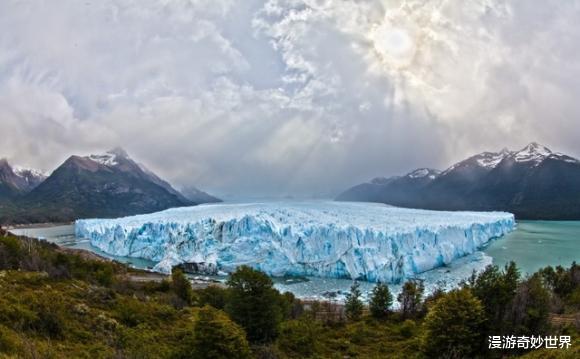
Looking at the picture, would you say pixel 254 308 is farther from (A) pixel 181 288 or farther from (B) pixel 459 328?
(A) pixel 181 288

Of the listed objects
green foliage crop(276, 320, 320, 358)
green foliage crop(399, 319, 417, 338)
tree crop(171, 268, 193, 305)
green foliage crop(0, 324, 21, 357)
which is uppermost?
green foliage crop(0, 324, 21, 357)

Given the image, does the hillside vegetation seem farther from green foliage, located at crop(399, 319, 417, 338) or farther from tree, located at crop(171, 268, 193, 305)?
tree, located at crop(171, 268, 193, 305)

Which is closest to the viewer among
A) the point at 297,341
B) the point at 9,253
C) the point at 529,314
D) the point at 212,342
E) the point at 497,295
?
the point at 212,342

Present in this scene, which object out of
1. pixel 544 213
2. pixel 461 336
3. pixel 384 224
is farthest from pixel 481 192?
pixel 461 336

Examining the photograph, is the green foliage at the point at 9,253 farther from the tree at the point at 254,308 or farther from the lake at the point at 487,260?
the lake at the point at 487,260

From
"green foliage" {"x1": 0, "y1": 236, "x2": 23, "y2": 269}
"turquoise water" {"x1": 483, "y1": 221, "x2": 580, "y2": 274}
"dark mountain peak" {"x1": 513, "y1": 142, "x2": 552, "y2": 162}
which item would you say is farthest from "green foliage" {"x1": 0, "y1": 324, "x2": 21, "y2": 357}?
"dark mountain peak" {"x1": 513, "y1": 142, "x2": 552, "y2": 162}

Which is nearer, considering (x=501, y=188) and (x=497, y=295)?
(x=497, y=295)

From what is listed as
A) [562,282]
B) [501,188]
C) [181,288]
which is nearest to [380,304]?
[181,288]
